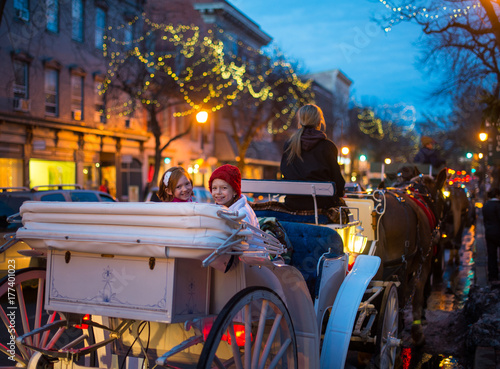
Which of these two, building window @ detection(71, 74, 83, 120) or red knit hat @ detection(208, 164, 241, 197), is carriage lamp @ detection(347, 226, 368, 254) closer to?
red knit hat @ detection(208, 164, 241, 197)

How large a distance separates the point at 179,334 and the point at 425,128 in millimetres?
69676

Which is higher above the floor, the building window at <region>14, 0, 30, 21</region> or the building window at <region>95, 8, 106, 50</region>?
the building window at <region>95, 8, 106, 50</region>

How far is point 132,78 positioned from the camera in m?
29.4

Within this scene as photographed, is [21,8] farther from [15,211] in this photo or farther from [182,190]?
[182,190]

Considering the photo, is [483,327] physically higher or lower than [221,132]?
lower

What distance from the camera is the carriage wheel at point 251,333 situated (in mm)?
2650

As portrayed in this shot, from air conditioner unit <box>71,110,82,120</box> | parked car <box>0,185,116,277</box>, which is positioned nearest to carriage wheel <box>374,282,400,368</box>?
parked car <box>0,185,116,277</box>

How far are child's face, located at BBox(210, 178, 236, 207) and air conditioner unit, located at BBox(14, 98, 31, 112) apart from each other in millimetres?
21607

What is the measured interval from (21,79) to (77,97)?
396 cm

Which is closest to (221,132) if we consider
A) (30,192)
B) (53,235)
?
(30,192)

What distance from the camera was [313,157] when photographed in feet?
17.8

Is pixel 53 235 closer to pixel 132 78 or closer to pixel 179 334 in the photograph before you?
pixel 179 334

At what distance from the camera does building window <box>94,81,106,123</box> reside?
28438mm

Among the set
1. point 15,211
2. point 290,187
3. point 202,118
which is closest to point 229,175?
point 290,187
